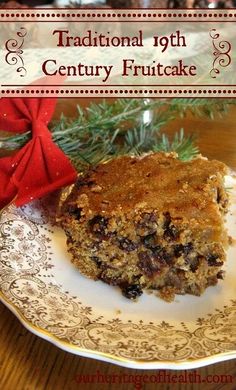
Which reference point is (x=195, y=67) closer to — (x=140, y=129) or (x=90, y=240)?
(x=140, y=129)

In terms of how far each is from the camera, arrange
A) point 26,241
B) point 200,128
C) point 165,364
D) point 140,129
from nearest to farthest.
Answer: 1. point 165,364
2. point 26,241
3. point 140,129
4. point 200,128

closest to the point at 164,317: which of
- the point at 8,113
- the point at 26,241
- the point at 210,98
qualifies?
the point at 26,241

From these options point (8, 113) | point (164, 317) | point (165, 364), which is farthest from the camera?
point (8, 113)

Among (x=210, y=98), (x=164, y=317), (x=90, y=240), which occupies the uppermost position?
(x=210, y=98)

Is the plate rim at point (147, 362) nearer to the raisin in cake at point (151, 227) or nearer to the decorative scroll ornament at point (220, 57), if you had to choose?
the raisin in cake at point (151, 227)

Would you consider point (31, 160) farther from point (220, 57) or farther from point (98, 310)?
point (220, 57)

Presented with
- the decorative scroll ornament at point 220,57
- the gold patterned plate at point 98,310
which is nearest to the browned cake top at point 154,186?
the gold patterned plate at point 98,310

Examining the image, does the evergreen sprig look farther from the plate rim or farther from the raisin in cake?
the plate rim
